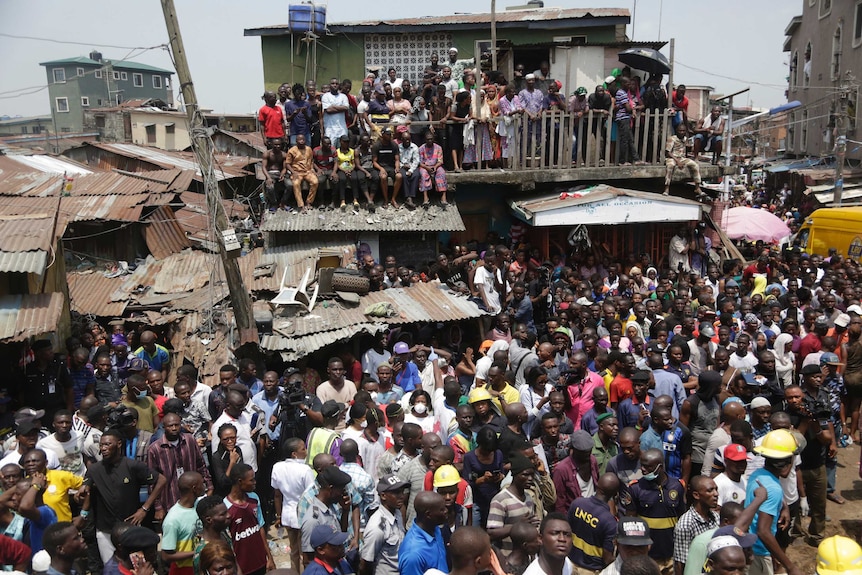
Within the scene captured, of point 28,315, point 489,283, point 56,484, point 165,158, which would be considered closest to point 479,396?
point 56,484

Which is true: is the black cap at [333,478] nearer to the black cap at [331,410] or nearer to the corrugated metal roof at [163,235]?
the black cap at [331,410]

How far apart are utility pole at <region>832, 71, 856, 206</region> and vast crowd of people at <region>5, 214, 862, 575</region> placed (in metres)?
16.8

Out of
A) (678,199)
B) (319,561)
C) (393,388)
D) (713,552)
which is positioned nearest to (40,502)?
(319,561)

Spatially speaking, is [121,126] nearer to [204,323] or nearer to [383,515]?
[204,323]

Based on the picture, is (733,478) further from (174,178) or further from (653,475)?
(174,178)

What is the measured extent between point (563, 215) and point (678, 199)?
92.9 inches

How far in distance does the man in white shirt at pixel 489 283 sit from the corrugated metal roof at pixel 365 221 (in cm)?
189

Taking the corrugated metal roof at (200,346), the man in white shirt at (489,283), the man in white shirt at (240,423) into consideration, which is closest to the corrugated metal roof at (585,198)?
the man in white shirt at (489,283)

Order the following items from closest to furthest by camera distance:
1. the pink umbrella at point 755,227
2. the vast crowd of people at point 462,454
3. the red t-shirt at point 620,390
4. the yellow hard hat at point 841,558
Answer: the yellow hard hat at point 841,558 → the vast crowd of people at point 462,454 → the red t-shirt at point 620,390 → the pink umbrella at point 755,227

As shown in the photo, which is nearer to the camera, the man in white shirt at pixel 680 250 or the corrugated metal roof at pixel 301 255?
the corrugated metal roof at pixel 301 255

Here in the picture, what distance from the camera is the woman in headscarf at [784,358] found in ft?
31.8

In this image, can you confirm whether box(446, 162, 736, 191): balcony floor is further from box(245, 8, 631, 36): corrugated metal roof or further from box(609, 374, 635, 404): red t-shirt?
box(609, 374, 635, 404): red t-shirt

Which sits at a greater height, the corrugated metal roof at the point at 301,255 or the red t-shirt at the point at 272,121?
the red t-shirt at the point at 272,121

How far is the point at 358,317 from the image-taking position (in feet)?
35.6
